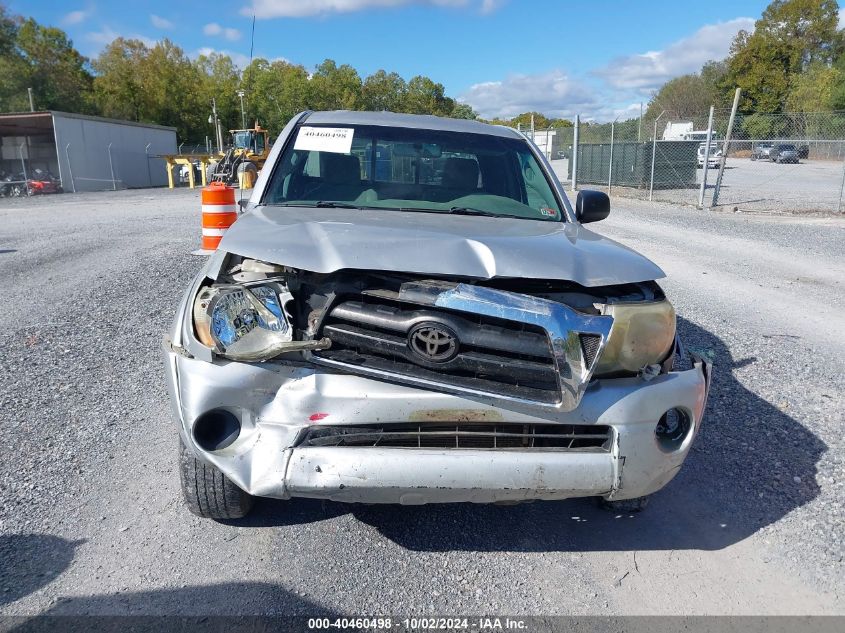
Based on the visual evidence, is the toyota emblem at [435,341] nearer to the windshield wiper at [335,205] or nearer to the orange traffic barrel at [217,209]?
the windshield wiper at [335,205]

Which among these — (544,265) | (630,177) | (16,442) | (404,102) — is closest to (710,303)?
(544,265)

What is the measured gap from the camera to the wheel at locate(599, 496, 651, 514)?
10.5ft

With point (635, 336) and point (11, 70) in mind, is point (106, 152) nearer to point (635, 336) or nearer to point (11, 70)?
point (11, 70)

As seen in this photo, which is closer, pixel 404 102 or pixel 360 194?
pixel 360 194

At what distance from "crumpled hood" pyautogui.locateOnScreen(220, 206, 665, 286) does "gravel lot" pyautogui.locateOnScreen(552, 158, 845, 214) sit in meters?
16.7

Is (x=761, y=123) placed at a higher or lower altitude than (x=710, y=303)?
higher

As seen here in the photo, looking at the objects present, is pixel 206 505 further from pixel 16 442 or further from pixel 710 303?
pixel 710 303

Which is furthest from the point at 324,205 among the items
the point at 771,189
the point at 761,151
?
the point at 761,151

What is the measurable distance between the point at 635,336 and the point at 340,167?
2.20m

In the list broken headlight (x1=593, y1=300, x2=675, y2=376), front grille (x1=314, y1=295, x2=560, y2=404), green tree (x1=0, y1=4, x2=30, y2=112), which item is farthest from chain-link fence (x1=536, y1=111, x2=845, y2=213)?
green tree (x1=0, y1=4, x2=30, y2=112)

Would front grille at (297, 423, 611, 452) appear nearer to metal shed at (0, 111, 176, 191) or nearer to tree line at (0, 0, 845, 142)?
metal shed at (0, 111, 176, 191)

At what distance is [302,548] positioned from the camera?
2.94 meters

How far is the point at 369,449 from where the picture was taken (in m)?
2.41

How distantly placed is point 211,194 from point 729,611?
7.41m
